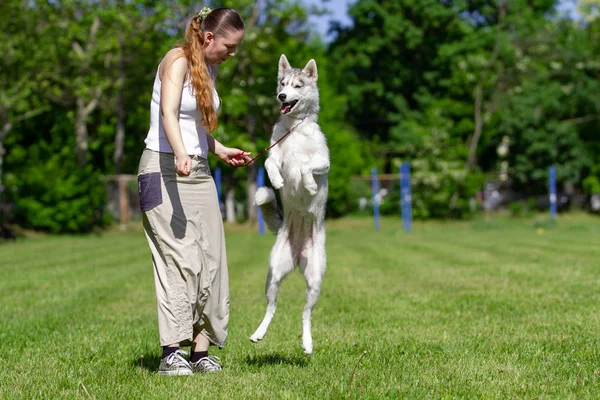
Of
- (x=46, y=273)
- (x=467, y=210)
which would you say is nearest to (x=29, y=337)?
(x=46, y=273)

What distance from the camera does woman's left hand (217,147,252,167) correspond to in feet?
18.2

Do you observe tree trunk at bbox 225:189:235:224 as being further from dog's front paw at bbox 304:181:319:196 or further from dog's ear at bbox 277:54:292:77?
dog's front paw at bbox 304:181:319:196

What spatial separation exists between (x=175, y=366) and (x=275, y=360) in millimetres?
937

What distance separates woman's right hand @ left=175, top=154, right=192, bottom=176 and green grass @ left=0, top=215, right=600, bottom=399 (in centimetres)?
139

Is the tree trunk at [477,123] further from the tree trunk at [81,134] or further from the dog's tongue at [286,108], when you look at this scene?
the dog's tongue at [286,108]

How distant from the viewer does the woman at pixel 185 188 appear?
Answer: 5.04 metres

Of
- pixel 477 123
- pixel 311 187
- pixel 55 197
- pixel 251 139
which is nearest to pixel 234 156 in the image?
pixel 311 187

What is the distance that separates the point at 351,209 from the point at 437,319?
2506 cm

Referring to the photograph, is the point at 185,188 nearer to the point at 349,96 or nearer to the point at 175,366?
the point at 175,366

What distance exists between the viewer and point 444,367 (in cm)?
545

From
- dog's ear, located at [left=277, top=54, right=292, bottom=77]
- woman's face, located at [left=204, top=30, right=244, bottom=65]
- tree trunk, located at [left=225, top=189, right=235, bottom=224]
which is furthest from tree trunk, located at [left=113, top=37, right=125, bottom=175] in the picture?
woman's face, located at [left=204, top=30, right=244, bottom=65]

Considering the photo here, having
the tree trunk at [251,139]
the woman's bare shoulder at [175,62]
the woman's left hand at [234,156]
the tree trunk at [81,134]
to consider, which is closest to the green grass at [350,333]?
the woman's left hand at [234,156]

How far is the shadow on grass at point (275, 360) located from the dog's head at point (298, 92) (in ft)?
6.21

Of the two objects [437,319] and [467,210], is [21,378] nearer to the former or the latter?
[437,319]
